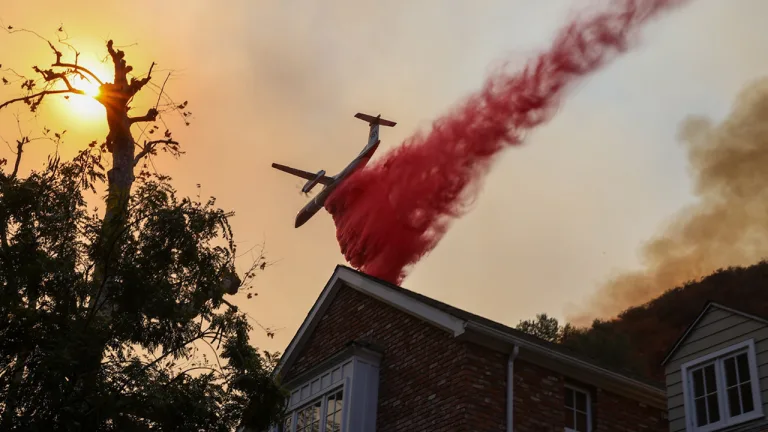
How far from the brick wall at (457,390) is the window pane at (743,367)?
3777mm

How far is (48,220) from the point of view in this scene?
47.0 ft

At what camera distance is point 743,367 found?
14.8m

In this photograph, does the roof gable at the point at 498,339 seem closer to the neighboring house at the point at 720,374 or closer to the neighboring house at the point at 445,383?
the neighboring house at the point at 445,383

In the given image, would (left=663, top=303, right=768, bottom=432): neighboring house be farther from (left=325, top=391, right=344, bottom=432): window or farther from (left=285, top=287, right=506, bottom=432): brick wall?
(left=325, top=391, right=344, bottom=432): window

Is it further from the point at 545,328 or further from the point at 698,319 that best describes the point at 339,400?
the point at 545,328

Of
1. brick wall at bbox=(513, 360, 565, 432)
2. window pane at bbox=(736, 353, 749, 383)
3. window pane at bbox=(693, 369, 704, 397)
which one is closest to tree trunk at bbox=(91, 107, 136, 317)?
brick wall at bbox=(513, 360, 565, 432)

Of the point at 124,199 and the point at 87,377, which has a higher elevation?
the point at 124,199

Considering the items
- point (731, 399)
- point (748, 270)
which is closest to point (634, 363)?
point (748, 270)

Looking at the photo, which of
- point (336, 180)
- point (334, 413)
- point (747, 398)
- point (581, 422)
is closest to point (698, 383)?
point (747, 398)

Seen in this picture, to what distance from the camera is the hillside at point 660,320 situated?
200ft

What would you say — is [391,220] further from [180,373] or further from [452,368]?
[180,373]

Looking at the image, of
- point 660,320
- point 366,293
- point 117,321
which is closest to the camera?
point 117,321

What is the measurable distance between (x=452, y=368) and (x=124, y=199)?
679cm

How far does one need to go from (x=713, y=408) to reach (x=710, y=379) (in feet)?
1.76
